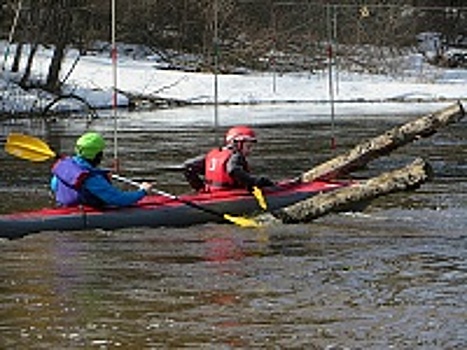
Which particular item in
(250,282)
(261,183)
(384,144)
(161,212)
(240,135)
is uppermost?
(240,135)

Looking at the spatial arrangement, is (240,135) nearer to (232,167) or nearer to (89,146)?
(232,167)

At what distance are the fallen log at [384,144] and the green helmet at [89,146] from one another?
3424mm

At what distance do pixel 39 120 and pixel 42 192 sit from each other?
17278 millimetres

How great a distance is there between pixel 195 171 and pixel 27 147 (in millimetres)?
1810

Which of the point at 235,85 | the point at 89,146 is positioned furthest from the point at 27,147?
the point at 235,85

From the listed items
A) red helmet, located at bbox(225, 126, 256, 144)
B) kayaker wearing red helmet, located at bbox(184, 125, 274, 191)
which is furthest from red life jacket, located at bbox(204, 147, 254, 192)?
red helmet, located at bbox(225, 126, 256, 144)

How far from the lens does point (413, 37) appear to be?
2154 inches

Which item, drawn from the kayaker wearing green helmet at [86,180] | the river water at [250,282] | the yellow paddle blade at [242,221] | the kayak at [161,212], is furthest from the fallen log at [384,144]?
the kayaker wearing green helmet at [86,180]

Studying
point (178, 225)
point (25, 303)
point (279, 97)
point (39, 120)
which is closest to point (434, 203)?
point (178, 225)

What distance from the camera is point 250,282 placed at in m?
10.9

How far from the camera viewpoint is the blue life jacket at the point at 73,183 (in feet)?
43.9

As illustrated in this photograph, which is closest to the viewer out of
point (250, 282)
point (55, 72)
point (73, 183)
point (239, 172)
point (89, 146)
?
point (250, 282)

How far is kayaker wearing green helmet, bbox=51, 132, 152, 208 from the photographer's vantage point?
13406mm

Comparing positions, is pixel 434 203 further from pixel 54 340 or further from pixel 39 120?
pixel 39 120
